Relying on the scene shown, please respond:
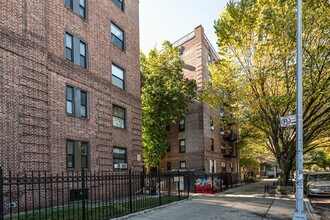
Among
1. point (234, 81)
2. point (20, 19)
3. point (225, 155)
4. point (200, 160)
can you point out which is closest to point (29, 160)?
point (20, 19)

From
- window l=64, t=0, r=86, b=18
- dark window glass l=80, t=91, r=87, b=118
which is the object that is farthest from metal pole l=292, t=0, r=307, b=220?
window l=64, t=0, r=86, b=18

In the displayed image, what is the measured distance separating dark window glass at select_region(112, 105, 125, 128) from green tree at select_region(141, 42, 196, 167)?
747cm

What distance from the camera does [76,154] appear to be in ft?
47.6

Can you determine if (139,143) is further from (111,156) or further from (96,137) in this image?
(96,137)

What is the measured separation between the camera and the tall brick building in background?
1138 centimetres

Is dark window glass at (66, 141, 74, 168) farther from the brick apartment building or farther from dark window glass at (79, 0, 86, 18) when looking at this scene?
the brick apartment building

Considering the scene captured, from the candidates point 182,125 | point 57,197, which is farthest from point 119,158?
point 182,125

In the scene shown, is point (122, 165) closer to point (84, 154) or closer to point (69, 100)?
point (84, 154)

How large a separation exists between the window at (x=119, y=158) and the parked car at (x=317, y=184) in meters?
12.4

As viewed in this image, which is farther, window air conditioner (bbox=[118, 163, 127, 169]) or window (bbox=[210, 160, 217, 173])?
window (bbox=[210, 160, 217, 173])

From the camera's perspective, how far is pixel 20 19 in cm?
1197

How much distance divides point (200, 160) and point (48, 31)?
1954 cm

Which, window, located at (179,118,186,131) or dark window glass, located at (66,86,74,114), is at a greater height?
dark window glass, located at (66,86,74,114)

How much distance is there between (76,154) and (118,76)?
21.6ft
